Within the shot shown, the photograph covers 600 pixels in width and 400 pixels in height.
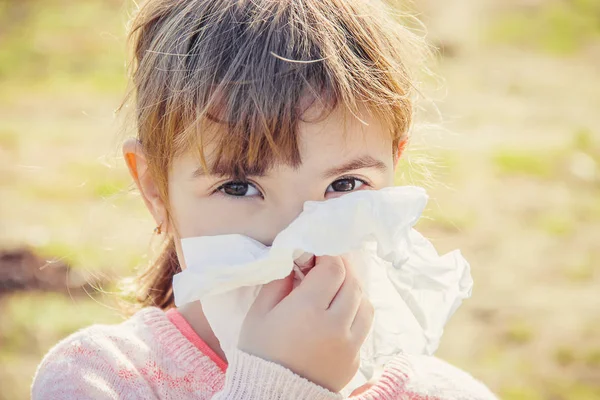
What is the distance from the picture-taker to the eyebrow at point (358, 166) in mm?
1937

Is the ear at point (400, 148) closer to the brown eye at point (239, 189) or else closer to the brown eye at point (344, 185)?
the brown eye at point (344, 185)

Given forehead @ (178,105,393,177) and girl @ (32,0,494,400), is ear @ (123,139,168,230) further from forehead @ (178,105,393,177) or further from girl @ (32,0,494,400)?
forehead @ (178,105,393,177)

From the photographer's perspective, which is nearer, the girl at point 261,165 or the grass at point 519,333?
the girl at point 261,165

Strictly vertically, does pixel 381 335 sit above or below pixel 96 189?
above

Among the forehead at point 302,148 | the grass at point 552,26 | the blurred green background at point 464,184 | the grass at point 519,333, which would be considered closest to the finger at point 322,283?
the forehead at point 302,148

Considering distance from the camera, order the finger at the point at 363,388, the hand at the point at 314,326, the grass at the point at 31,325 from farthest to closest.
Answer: the grass at the point at 31,325, the finger at the point at 363,388, the hand at the point at 314,326

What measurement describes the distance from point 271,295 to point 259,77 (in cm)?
49

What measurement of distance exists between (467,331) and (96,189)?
3.08m

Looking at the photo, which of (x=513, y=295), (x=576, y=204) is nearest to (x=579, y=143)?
(x=576, y=204)

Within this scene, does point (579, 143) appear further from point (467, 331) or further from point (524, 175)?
point (467, 331)

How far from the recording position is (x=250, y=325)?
188cm

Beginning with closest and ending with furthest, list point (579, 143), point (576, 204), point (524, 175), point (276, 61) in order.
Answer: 1. point (276, 61)
2. point (576, 204)
3. point (524, 175)
4. point (579, 143)

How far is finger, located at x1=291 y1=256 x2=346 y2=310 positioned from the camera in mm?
1858

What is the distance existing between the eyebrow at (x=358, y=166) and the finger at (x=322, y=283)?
0.19 metres
